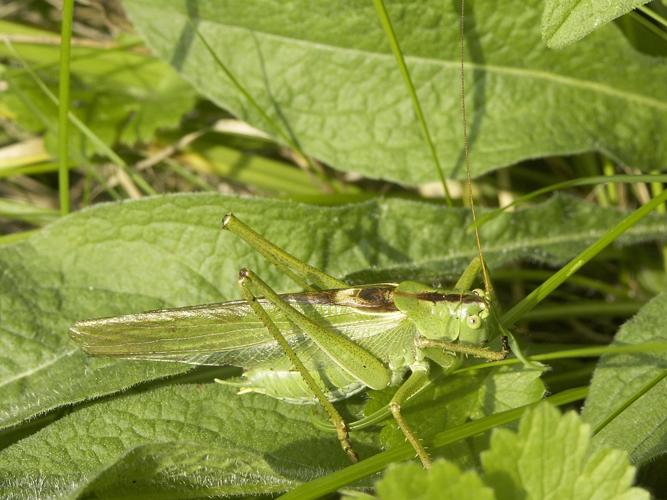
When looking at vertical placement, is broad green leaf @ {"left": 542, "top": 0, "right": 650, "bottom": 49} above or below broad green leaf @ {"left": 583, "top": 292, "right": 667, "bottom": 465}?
above

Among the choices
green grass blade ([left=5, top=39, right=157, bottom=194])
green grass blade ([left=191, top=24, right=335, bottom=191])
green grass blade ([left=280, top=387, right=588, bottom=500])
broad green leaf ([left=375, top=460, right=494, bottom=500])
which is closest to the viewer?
broad green leaf ([left=375, top=460, right=494, bottom=500])

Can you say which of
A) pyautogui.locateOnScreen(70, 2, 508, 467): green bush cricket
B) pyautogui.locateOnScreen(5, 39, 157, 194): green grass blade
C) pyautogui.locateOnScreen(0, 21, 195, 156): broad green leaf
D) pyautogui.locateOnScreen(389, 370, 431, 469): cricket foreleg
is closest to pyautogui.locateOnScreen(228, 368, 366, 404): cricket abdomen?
pyautogui.locateOnScreen(70, 2, 508, 467): green bush cricket

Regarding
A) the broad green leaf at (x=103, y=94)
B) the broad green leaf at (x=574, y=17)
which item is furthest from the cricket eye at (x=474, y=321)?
the broad green leaf at (x=103, y=94)

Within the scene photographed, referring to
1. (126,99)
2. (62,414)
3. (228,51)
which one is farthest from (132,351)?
(126,99)

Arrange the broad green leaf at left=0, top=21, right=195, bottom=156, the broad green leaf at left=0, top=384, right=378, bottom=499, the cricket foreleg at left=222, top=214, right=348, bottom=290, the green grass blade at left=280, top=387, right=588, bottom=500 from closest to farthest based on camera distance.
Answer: the green grass blade at left=280, top=387, right=588, bottom=500, the broad green leaf at left=0, top=384, right=378, bottom=499, the cricket foreleg at left=222, top=214, right=348, bottom=290, the broad green leaf at left=0, top=21, right=195, bottom=156

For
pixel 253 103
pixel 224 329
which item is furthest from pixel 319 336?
pixel 253 103

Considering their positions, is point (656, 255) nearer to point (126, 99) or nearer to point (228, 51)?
point (228, 51)

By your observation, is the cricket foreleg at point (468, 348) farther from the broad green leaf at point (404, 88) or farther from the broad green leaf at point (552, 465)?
the broad green leaf at point (404, 88)

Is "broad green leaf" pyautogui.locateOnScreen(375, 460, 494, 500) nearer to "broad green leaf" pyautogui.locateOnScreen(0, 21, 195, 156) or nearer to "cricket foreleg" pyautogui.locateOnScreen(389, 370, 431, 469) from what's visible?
"cricket foreleg" pyautogui.locateOnScreen(389, 370, 431, 469)

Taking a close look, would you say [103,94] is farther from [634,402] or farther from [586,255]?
[634,402]

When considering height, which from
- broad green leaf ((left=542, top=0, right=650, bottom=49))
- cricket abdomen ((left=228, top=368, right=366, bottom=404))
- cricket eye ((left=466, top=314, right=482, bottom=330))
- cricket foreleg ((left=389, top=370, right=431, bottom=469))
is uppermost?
broad green leaf ((left=542, top=0, right=650, bottom=49))
